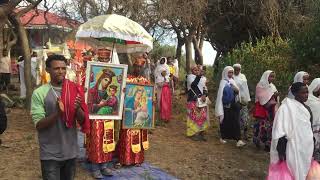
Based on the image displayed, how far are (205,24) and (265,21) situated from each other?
4729mm

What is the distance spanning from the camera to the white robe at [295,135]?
564cm

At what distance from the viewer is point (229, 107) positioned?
32.8 feet

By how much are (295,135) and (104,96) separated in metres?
2.56

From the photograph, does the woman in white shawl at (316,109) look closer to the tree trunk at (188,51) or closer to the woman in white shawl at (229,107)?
the woman in white shawl at (229,107)

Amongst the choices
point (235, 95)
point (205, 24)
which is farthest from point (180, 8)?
point (235, 95)

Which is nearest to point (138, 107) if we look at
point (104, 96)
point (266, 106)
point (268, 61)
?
point (104, 96)

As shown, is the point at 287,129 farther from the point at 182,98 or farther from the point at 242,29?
the point at 242,29

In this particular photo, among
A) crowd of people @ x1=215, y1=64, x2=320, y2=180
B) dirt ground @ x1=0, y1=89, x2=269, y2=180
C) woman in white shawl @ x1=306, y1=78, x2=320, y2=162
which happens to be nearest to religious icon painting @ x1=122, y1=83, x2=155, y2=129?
dirt ground @ x1=0, y1=89, x2=269, y2=180

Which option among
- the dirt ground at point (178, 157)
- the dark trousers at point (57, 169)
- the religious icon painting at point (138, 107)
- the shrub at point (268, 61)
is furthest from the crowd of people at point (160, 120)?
the shrub at point (268, 61)

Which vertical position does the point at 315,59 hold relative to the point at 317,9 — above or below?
below

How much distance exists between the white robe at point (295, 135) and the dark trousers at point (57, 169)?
2.36 metres

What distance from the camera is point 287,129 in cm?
567

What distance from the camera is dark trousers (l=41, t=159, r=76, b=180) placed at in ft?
14.2

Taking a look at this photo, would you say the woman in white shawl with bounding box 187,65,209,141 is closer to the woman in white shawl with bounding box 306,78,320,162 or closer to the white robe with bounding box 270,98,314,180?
the woman in white shawl with bounding box 306,78,320,162
